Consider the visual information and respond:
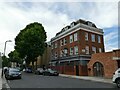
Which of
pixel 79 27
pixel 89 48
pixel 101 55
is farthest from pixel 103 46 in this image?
pixel 101 55

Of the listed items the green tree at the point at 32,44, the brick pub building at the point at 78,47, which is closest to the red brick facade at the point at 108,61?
the brick pub building at the point at 78,47

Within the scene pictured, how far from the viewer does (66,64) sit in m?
44.5

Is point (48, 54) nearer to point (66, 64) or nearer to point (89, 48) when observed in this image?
point (66, 64)

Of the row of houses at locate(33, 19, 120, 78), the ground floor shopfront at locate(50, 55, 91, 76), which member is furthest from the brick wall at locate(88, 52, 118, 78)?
the ground floor shopfront at locate(50, 55, 91, 76)

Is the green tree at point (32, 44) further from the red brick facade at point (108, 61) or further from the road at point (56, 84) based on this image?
the road at point (56, 84)

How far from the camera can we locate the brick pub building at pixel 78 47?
3928 cm

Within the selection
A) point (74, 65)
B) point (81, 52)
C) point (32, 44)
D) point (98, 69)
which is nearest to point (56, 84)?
point (98, 69)

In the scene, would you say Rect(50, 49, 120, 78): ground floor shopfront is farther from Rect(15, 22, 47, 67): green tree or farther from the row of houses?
Rect(15, 22, 47, 67): green tree

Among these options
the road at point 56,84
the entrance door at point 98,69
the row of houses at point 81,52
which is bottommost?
the road at point 56,84

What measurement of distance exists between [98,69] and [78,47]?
9132 millimetres

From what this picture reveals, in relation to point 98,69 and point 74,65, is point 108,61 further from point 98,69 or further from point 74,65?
point 74,65

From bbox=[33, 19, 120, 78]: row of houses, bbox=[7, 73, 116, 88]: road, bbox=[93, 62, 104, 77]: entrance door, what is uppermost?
bbox=[33, 19, 120, 78]: row of houses

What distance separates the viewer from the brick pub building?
129 feet

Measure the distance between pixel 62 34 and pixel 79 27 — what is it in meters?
8.06
